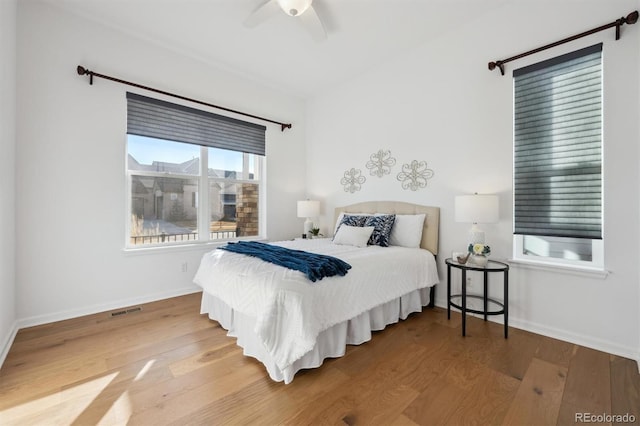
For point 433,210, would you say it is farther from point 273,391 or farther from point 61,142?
point 61,142

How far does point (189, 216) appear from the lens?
362 centimetres

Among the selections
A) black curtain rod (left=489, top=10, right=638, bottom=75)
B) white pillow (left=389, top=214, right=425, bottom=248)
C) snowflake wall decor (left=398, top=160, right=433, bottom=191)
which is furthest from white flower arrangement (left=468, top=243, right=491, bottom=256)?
black curtain rod (left=489, top=10, right=638, bottom=75)

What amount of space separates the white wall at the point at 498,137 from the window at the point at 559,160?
73 millimetres

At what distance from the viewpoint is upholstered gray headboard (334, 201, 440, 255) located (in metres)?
3.10

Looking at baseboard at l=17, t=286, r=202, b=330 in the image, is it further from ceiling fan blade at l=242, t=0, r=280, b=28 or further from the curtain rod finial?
the curtain rod finial

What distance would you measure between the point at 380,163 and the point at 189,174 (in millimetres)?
2488

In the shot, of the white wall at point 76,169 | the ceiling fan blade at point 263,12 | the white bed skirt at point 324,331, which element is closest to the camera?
the white bed skirt at point 324,331

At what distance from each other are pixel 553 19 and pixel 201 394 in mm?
3879

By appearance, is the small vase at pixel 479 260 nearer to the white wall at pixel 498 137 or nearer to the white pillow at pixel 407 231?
the white wall at pixel 498 137

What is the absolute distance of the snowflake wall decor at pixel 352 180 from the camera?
3.97 m

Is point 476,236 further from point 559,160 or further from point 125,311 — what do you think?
point 125,311

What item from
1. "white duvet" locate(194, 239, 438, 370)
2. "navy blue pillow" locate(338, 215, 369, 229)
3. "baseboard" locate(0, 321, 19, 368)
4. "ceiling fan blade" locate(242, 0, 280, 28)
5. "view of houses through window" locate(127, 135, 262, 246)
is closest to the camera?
"white duvet" locate(194, 239, 438, 370)

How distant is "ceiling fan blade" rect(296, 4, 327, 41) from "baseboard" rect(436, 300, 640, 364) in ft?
10.5
